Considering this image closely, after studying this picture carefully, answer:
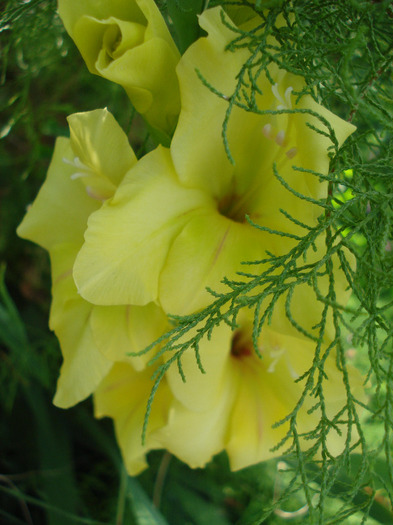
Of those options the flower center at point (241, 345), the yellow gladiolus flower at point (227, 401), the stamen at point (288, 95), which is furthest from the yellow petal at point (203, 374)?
the stamen at point (288, 95)

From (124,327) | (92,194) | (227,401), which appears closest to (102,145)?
(92,194)

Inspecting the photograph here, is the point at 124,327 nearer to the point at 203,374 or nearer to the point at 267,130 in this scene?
the point at 203,374

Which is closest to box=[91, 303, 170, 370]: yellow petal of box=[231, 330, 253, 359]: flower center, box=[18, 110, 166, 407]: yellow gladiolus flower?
box=[18, 110, 166, 407]: yellow gladiolus flower

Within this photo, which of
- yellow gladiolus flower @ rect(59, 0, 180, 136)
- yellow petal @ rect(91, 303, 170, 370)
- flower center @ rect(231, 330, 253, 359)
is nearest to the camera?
yellow gladiolus flower @ rect(59, 0, 180, 136)

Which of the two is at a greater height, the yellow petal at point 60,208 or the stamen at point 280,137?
the stamen at point 280,137

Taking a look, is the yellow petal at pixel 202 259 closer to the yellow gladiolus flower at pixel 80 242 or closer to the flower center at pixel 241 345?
the yellow gladiolus flower at pixel 80 242

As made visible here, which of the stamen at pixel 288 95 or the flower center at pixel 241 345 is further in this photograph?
the flower center at pixel 241 345

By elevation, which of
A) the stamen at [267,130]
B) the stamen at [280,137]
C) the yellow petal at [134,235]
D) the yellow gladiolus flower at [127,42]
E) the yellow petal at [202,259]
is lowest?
the yellow petal at [202,259]

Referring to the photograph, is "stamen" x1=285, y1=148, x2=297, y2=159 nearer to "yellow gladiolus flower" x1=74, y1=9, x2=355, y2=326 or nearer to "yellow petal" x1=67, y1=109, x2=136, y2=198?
"yellow gladiolus flower" x1=74, y1=9, x2=355, y2=326
